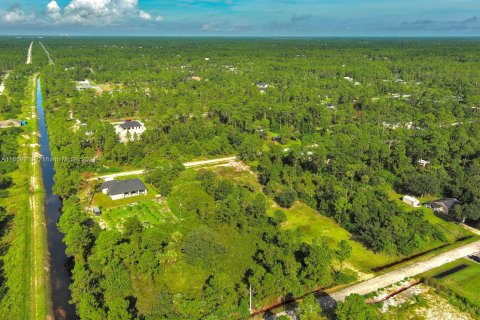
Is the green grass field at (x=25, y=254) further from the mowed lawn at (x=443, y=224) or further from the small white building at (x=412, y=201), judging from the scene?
the small white building at (x=412, y=201)

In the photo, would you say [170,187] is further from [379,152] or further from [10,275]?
[379,152]

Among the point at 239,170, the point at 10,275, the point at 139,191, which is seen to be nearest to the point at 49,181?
the point at 139,191

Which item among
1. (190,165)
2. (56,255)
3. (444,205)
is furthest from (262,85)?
Answer: (56,255)

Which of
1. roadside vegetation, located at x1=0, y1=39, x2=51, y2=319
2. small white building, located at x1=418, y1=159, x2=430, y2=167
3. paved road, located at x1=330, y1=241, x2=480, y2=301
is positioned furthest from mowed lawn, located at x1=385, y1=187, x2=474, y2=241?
roadside vegetation, located at x1=0, y1=39, x2=51, y2=319

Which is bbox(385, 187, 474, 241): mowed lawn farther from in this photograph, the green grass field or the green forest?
the green grass field

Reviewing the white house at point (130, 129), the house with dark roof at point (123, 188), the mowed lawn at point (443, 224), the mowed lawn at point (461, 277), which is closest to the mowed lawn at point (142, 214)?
the house with dark roof at point (123, 188)

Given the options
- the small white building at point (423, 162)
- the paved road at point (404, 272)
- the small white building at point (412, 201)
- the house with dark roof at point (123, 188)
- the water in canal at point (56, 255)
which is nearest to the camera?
the water in canal at point (56, 255)

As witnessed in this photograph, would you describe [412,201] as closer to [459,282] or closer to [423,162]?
[423,162]
